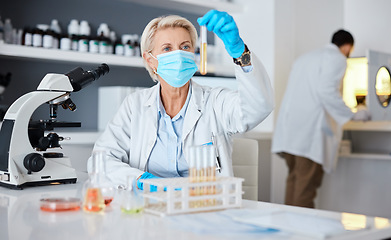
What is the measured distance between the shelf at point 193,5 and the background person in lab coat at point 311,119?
718mm

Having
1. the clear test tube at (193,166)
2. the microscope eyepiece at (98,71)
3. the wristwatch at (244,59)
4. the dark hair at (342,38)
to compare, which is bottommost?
the clear test tube at (193,166)

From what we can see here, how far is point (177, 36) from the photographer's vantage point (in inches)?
73.3

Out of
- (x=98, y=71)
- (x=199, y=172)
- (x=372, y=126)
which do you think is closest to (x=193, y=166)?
(x=199, y=172)

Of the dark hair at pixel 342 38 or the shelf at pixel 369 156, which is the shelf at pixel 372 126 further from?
the dark hair at pixel 342 38

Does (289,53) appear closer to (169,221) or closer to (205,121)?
(205,121)

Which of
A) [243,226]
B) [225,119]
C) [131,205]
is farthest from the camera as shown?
[225,119]

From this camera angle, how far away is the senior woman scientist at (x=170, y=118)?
175 centimetres

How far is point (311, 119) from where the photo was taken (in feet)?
11.6

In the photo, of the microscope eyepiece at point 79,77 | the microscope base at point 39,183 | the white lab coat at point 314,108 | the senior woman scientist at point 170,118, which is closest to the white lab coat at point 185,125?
the senior woman scientist at point 170,118

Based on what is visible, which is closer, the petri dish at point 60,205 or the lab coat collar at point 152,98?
the petri dish at point 60,205

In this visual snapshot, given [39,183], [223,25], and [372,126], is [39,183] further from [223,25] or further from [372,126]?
[372,126]

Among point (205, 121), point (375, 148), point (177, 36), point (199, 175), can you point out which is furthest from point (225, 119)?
point (375, 148)

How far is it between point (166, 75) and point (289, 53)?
7.62 feet

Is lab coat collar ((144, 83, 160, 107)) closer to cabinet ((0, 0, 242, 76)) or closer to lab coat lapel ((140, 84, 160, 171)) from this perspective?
lab coat lapel ((140, 84, 160, 171))
